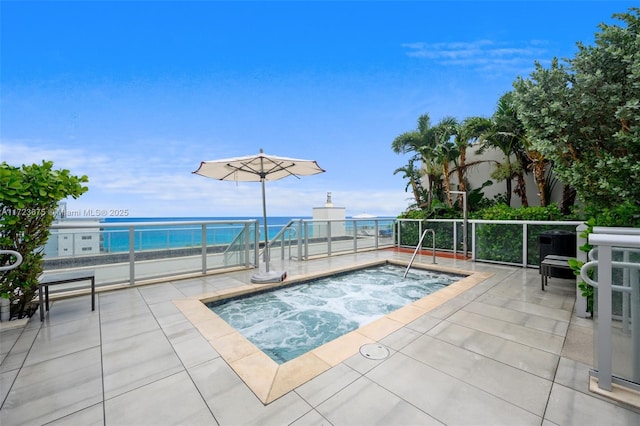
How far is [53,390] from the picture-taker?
1.74 m

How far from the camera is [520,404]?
159 centimetres

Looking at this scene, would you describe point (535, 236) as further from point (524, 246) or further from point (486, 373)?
point (486, 373)

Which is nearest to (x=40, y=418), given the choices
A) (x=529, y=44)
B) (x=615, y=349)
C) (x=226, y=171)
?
(x=615, y=349)

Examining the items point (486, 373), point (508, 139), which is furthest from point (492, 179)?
point (486, 373)

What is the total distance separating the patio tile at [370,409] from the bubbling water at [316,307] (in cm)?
99

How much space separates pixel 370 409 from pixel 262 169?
4001mm

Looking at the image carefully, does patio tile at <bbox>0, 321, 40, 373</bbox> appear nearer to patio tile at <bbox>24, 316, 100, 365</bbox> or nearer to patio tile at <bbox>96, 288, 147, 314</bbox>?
patio tile at <bbox>24, 316, 100, 365</bbox>

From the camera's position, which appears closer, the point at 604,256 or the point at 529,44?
the point at 604,256

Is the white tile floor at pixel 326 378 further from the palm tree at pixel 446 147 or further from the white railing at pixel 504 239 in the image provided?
the palm tree at pixel 446 147

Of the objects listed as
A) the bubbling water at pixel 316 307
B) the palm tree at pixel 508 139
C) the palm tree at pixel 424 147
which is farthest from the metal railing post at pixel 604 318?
the palm tree at pixel 424 147

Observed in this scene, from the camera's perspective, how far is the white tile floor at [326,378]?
1504 millimetres

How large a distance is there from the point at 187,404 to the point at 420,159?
12.2 m

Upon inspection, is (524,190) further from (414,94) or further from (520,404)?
(520,404)

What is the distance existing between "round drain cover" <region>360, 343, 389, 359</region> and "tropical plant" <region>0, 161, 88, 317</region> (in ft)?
12.7
